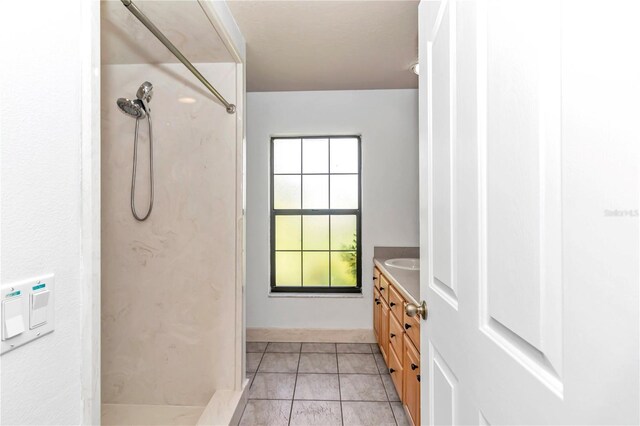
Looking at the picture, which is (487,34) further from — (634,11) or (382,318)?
(382,318)

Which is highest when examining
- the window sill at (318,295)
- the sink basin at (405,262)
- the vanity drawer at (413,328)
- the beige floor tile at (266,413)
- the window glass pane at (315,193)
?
the window glass pane at (315,193)

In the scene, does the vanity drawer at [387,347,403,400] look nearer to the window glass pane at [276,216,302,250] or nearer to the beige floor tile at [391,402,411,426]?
the beige floor tile at [391,402,411,426]

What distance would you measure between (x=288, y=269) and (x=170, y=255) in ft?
4.48

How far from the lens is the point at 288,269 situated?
330 centimetres

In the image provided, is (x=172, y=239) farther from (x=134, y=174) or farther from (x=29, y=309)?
(x=29, y=309)

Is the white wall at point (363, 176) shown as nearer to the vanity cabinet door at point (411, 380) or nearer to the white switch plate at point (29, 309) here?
the vanity cabinet door at point (411, 380)

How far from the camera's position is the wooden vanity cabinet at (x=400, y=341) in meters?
1.69

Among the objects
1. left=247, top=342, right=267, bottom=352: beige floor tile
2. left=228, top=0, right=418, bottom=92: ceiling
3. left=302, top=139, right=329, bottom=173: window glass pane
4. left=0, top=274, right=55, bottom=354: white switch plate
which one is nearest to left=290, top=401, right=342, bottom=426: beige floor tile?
left=247, top=342, right=267, bottom=352: beige floor tile

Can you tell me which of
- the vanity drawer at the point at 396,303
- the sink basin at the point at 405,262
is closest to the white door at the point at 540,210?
the vanity drawer at the point at 396,303

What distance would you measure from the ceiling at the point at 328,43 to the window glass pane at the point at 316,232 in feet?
4.28

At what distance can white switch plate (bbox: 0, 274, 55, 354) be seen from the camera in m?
0.55

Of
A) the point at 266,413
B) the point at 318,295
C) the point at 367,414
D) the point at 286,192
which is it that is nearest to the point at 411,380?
the point at 367,414

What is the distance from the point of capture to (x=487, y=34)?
2.12ft

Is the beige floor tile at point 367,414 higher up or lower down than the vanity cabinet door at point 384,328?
lower down
